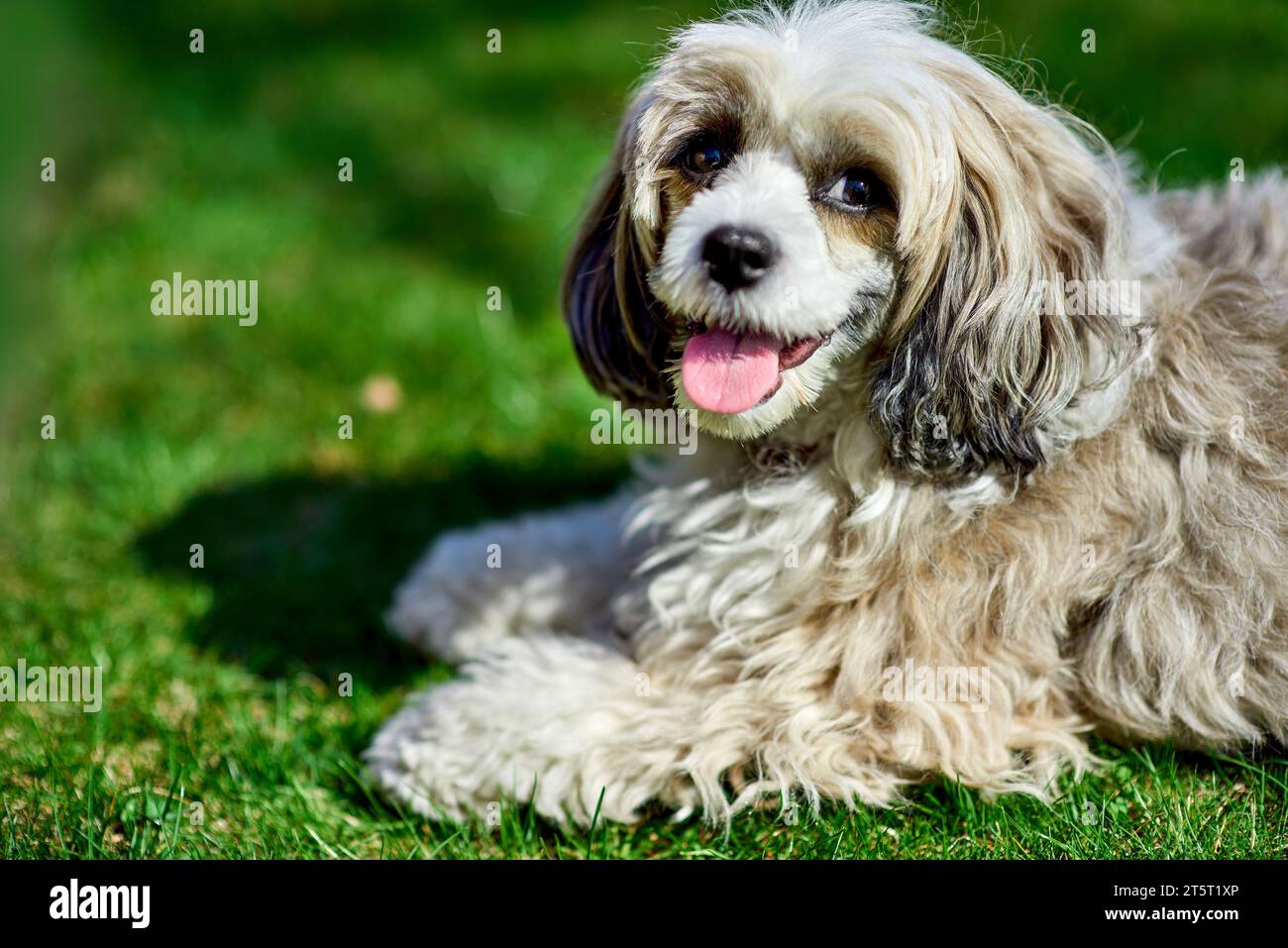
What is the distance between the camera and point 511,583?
11.6 feet

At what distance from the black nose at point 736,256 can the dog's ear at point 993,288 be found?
0.29 m

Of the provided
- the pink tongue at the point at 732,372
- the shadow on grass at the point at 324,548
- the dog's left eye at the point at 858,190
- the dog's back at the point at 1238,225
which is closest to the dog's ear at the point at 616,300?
the pink tongue at the point at 732,372

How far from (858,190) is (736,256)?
307 mm

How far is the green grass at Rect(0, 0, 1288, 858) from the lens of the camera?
9.31 ft

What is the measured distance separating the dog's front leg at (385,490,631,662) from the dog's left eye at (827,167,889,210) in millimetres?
1218

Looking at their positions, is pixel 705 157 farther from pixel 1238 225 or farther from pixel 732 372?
pixel 1238 225

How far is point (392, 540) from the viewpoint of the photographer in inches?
163

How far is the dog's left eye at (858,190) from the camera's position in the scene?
8.41 feet

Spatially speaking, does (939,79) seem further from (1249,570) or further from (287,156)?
(287,156)

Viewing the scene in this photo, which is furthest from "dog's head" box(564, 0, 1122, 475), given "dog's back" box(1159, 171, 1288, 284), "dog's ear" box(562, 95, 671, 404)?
"dog's back" box(1159, 171, 1288, 284)

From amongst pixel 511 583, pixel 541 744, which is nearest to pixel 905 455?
pixel 541 744

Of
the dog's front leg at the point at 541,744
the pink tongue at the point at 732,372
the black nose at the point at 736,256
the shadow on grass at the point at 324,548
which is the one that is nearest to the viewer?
the black nose at the point at 736,256

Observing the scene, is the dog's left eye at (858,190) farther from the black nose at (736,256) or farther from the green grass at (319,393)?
the green grass at (319,393)
